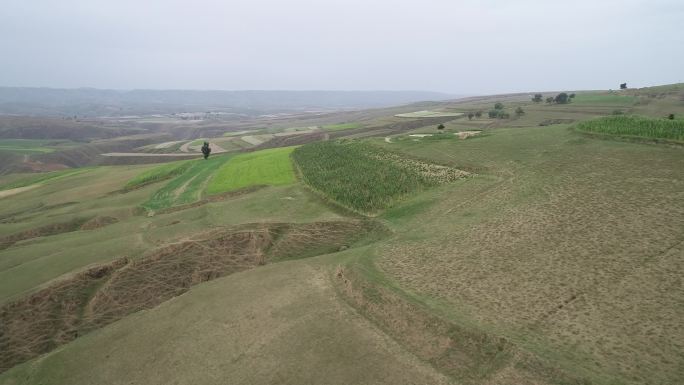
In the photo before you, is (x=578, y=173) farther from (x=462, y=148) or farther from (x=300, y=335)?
(x=300, y=335)

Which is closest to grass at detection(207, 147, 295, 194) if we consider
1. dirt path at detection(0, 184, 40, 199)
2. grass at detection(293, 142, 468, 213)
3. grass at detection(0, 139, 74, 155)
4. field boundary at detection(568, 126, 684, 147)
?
grass at detection(293, 142, 468, 213)

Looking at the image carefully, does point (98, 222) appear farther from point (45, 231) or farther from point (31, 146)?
point (31, 146)

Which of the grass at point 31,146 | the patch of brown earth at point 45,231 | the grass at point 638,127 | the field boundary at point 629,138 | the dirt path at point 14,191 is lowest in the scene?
the dirt path at point 14,191

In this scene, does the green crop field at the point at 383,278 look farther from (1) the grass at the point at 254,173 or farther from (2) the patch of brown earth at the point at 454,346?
(1) the grass at the point at 254,173

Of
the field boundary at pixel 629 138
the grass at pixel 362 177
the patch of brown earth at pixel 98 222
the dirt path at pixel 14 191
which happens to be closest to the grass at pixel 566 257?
the field boundary at pixel 629 138

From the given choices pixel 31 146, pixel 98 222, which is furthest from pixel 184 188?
pixel 31 146

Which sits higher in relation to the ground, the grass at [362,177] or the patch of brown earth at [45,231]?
the grass at [362,177]

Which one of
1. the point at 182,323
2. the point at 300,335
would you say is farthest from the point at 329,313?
the point at 182,323
